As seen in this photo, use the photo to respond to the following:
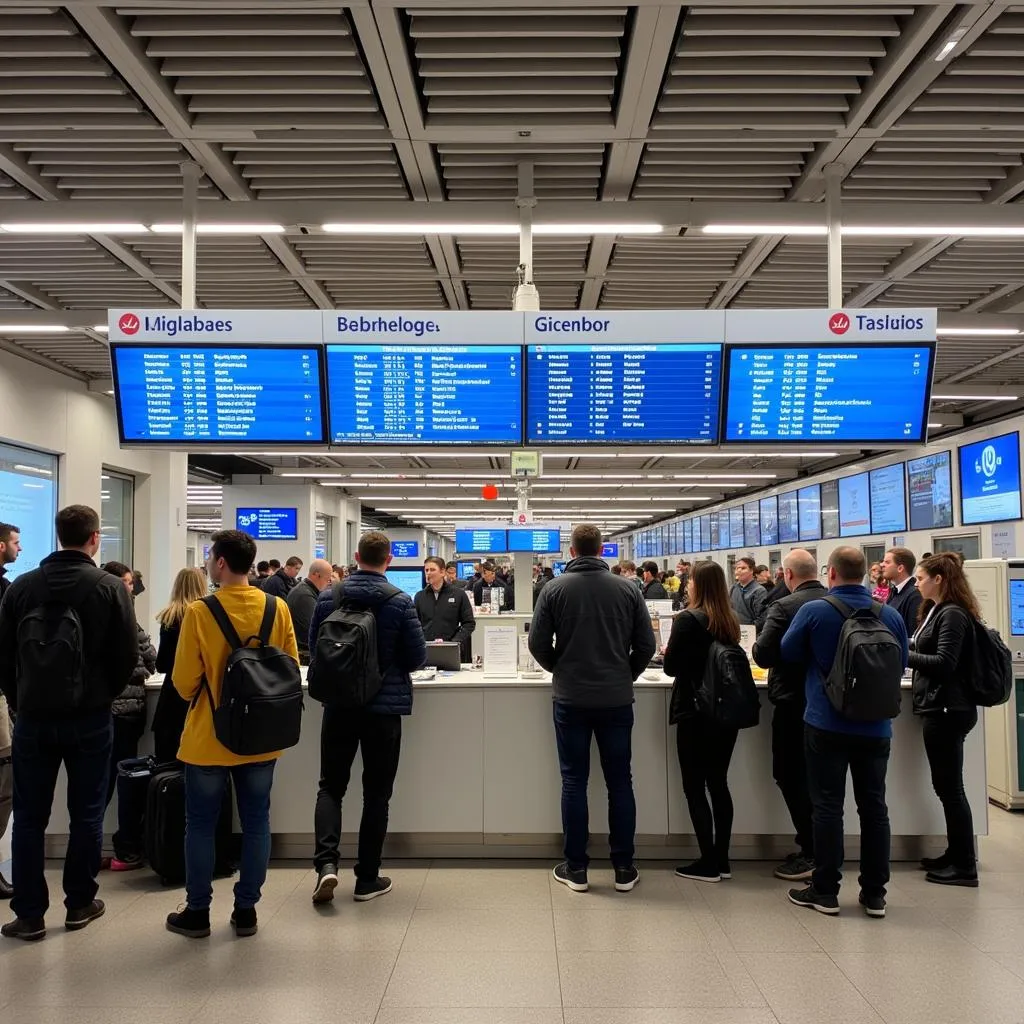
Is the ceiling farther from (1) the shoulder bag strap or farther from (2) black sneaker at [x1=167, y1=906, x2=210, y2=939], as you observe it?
(2) black sneaker at [x1=167, y1=906, x2=210, y2=939]

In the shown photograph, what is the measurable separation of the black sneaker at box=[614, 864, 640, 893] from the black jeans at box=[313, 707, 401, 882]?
1.10m

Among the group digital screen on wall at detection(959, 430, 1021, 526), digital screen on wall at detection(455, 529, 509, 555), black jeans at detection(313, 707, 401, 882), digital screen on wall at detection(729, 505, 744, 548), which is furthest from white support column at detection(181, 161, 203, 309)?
digital screen on wall at detection(729, 505, 744, 548)

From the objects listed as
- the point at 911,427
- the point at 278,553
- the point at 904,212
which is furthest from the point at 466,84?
the point at 278,553

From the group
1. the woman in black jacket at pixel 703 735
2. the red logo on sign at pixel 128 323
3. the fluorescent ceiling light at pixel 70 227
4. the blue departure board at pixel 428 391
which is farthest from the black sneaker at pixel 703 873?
the fluorescent ceiling light at pixel 70 227

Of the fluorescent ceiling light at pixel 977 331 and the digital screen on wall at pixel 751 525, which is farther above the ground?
the fluorescent ceiling light at pixel 977 331

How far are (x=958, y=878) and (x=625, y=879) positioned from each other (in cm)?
160

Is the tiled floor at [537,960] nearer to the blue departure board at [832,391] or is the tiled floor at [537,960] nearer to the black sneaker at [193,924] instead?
the black sneaker at [193,924]

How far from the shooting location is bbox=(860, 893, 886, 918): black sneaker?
3709 millimetres

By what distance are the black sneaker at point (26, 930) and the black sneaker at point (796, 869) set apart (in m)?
3.23

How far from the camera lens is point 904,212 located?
4484mm

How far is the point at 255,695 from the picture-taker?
330 cm

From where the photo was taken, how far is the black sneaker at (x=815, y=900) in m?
3.73

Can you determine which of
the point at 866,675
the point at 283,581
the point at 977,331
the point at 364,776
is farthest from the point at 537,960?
the point at 283,581

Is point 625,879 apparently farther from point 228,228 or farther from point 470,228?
point 228,228
